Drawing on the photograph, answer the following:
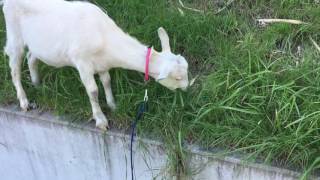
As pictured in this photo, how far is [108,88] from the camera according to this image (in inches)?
161

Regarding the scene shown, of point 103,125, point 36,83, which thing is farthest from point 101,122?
point 36,83

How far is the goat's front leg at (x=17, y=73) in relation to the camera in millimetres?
4227

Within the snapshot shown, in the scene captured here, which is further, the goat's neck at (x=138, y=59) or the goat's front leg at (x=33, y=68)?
the goat's front leg at (x=33, y=68)

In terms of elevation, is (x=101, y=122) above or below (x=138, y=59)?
below

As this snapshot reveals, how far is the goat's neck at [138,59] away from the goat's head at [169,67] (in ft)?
0.08

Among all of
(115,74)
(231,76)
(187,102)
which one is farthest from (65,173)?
(231,76)

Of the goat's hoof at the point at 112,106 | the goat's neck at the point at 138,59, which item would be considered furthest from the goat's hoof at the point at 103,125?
the goat's neck at the point at 138,59

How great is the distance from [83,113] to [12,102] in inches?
27.6

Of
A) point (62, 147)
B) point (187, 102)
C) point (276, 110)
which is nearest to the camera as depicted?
point (276, 110)

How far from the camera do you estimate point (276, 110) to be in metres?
3.69

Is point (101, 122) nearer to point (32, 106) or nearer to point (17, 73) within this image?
point (32, 106)

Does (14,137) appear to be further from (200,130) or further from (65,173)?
(200,130)

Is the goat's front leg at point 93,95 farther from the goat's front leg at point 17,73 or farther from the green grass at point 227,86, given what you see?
the goat's front leg at point 17,73

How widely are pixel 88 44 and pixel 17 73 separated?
938mm
